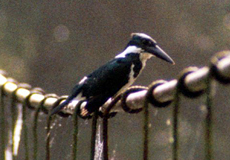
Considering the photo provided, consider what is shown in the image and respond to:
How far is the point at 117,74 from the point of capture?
1803mm

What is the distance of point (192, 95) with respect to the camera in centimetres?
69

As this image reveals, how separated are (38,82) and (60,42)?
0.81 metres

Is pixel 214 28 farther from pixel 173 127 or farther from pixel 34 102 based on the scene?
pixel 173 127

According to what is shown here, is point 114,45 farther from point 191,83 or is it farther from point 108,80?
point 191,83

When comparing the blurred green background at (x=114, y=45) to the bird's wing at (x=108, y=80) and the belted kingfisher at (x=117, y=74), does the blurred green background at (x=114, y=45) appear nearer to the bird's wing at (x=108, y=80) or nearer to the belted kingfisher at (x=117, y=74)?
the belted kingfisher at (x=117, y=74)

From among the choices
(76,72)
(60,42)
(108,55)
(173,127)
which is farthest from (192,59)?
(173,127)

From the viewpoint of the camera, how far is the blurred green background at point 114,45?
7.07 meters

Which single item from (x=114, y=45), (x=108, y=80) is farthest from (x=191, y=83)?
(x=114, y=45)

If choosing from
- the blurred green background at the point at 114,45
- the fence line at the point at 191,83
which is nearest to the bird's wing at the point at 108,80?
the fence line at the point at 191,83

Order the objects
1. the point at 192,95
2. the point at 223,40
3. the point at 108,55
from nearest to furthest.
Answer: the point at 192,95 < the point at 223,40 < the point at 108,55

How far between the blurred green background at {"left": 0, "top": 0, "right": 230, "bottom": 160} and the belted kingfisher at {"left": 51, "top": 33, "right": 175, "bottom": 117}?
175 inches

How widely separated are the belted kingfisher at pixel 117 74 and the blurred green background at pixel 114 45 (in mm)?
4455

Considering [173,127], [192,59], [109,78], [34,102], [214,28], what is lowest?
[173,127]

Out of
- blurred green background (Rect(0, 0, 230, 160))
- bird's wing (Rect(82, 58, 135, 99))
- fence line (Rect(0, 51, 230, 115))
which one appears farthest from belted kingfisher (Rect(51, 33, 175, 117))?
blurred green background (Rect(0, 0, 230, 160))
